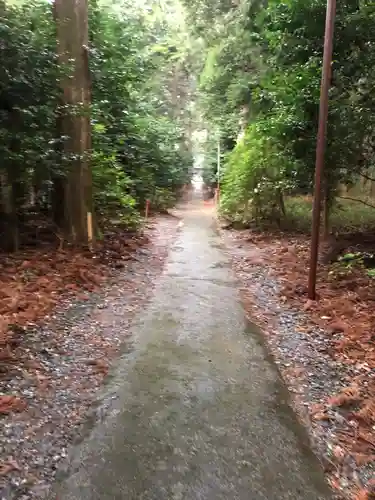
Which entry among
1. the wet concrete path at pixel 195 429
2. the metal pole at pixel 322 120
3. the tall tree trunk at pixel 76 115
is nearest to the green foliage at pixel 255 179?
the tall tree trunk at pixel 76 115

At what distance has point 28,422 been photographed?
3543 mm

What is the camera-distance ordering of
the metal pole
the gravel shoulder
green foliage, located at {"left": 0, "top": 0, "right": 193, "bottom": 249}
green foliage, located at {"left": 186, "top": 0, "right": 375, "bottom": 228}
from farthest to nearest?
green foliage, located at {"left": 186, "top": 0, "right": 375, "bottom": 228} < green foliage, located at {"left": 0, "top": 0, "right": 193, "bottom": 249} < the metal pole < the gravel shoulder

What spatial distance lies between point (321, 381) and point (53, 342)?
9.50 ft

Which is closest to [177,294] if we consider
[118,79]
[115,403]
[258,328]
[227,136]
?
[258,328]

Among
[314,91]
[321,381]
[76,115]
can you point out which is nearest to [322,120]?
[314,91]

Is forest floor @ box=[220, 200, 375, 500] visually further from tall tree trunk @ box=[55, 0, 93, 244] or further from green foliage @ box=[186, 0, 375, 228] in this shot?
tall tree trunk @ box=[55, 0, 93, 244]

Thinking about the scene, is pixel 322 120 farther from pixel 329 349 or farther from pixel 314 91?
pixel 329 349

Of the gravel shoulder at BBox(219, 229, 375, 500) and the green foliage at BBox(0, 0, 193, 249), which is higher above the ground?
the green foliage at BBox(0, 0, 193, 249)

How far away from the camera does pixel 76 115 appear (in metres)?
8.60

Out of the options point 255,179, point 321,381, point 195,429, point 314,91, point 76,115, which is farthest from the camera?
point 255,179

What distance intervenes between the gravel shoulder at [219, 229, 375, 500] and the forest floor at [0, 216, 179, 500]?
1824 millimetres

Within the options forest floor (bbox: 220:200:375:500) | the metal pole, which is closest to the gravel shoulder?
forest floor (bbox: 220:200:375:500)

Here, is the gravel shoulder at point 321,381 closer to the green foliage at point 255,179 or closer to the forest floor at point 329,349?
the forest floor at point 329,349

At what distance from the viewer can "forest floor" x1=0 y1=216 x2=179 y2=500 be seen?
321cm
